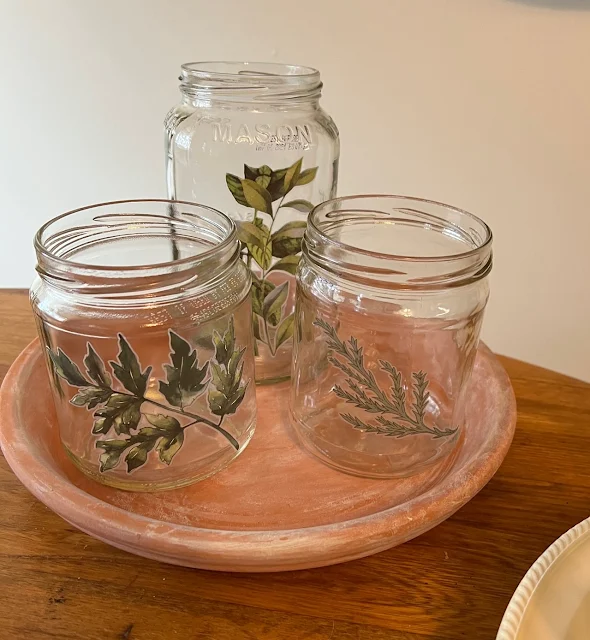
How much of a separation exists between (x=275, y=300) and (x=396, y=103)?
0.40 meters

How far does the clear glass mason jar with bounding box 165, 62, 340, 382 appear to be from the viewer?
0.50 meters

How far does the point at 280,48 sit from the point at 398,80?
159 mm

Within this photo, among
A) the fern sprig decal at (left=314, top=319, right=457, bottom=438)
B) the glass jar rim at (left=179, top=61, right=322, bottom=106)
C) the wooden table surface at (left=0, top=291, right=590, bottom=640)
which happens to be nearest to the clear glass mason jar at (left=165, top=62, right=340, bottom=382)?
the glass jar rim at (left=179, top=61, right=322, bottom=106)

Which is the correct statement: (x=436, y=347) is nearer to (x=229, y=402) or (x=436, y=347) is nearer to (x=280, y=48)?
(x=229, y=402)

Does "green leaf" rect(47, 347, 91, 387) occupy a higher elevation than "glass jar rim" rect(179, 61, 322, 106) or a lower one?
lower

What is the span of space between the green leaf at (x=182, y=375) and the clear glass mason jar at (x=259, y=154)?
0.50ft

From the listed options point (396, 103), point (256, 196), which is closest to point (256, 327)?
point (256, 196)

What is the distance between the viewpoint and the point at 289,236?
548 millimetres

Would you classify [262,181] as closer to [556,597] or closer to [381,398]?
[381,398]

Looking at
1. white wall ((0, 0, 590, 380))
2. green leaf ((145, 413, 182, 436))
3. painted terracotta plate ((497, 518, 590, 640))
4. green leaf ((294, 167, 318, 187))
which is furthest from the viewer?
white wall ((0, 0, 590, 380))

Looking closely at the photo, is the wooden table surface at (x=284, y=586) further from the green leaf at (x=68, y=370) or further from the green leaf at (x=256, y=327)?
the green leaf at (x=256, y=327)

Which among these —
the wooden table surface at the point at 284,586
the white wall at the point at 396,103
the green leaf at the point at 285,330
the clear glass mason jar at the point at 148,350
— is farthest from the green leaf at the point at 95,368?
the white wall at the point at 396,103

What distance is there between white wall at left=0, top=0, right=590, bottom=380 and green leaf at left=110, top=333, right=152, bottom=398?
0.55 metres

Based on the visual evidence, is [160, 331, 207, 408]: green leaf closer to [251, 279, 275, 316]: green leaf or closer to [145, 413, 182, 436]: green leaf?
[145, 413, 182, 436]: green leaf
